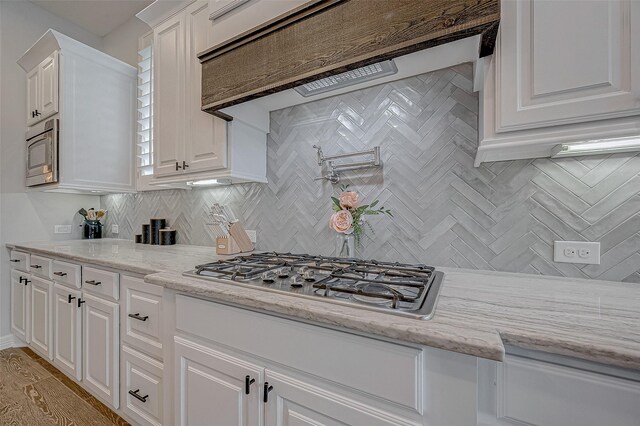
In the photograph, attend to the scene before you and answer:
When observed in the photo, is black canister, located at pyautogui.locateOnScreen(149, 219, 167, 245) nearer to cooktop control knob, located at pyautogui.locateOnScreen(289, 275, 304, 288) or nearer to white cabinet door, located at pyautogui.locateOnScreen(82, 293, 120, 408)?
white cabinet door, located at pyautogui.locateOnScreen(82, 293, 120, 408)

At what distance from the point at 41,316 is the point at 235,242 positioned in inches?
67.9

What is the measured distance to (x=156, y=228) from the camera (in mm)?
2414

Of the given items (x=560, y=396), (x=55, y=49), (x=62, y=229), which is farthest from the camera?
(x=62, y=229)

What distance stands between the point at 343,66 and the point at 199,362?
1291 millimetres

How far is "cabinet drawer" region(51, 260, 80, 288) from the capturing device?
5.83 feet

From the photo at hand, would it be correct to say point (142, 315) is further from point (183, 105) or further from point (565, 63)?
point (565, 63)

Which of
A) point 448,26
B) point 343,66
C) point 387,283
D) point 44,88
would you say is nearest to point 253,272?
point 387,283

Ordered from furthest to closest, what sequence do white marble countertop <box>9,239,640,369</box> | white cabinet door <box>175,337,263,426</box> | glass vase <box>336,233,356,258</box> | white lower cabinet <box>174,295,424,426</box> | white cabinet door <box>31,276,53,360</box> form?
white cabinet door <box>31,276,53,360</box>
glass vase <box>336,233,356,258</box>
white cabinet door <box>175,337,263,426</box>
white lower cabinet <box>174,295,424,426</box>
white marble countertop <box>9,239,640,369</box>

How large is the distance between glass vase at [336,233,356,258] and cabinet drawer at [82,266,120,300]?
3.98 ft

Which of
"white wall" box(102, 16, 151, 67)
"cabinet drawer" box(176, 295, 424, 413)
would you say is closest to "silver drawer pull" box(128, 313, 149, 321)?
"cabinet drawer" box(176, 295, 424, 413)

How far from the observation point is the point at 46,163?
2.32m

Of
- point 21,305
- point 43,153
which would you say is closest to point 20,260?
point 21,305

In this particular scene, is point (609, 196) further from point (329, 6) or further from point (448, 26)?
point (329, 6)

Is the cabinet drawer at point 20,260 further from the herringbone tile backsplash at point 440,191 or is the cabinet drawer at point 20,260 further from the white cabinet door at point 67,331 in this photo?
the herringbone tile backsplash at point 440,191
